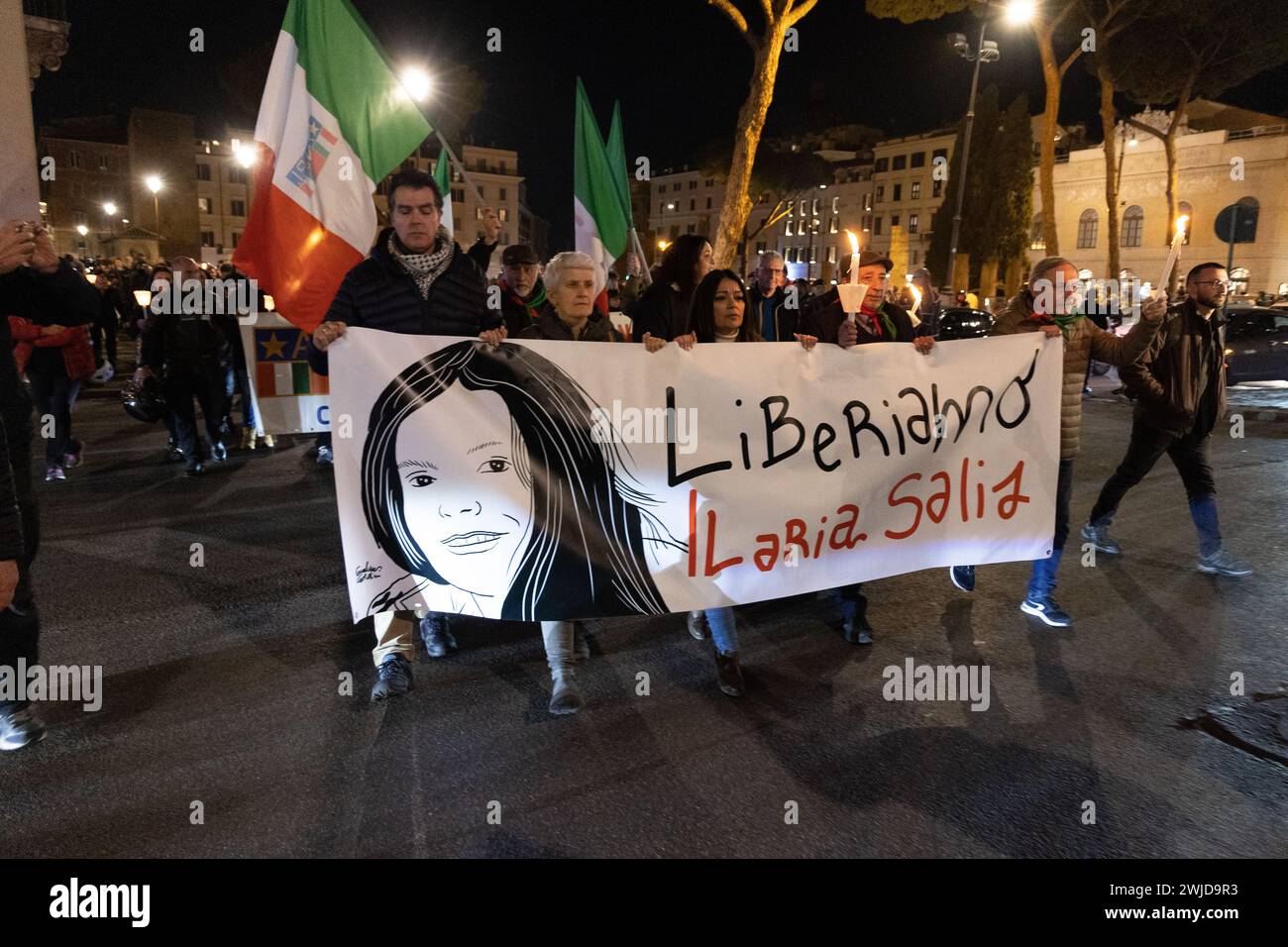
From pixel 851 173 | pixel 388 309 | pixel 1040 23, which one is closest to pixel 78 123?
pixel 851 173

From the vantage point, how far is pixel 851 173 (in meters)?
80.5

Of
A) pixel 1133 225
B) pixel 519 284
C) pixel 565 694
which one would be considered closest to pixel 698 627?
pixel 565 694

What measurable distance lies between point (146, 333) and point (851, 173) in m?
82.0

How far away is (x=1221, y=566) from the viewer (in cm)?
541

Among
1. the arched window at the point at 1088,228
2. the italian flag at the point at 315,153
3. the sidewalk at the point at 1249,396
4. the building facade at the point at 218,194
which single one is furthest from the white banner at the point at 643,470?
the building facade at the point at 218,194

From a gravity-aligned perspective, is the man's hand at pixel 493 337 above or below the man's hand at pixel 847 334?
below

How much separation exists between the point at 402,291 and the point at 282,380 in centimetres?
489

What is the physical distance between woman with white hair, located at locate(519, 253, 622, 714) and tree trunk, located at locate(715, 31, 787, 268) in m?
9.77

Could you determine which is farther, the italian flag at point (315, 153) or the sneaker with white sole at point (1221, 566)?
the sneaker with white sole at point (1221, 566)

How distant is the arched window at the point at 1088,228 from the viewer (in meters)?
49.8

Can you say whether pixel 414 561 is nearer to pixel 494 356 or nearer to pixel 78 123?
pixel 494 356

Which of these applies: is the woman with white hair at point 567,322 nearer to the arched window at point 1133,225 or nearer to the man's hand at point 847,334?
the man's hand at point 847,334

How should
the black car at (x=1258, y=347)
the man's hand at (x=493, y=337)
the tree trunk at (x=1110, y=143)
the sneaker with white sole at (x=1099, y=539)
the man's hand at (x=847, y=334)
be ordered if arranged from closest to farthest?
the man's hand at (x=493, y=337)
the man's hand at (x=847, y=334)
the sneaker with white sole at (x=1099, y=539)
the black car at (x=1258, y=347)
the tree trunk at (x=1110, y=143)

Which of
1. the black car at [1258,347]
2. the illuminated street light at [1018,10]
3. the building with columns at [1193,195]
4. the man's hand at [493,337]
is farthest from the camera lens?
the building with columns at [1193,195]
